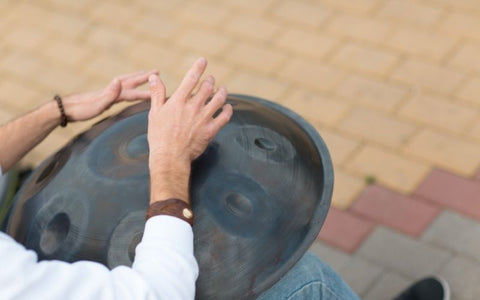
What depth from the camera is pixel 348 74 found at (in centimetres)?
451

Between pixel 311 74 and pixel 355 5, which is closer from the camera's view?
pixel 311 74

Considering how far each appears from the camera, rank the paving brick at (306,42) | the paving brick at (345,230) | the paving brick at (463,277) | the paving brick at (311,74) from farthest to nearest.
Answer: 1. the paving brick at (306,42)
2. the paving brick at (311,74)
3. the paving brick at (345,230)
4. the paving brick at (463,277)

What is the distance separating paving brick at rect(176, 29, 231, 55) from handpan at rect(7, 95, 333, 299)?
8.55ft

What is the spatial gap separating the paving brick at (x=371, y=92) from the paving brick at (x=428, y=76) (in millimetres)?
88

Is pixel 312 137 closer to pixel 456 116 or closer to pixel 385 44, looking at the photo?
pixel 456 116

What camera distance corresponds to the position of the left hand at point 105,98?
2.56m

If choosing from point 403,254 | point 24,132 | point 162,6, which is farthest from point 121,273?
point 162,6

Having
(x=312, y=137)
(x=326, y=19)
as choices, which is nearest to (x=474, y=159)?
(x=326, y=19)

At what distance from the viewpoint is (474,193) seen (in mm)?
3734

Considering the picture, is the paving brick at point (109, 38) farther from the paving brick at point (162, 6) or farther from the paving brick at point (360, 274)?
the paving brick at point (360, 274)

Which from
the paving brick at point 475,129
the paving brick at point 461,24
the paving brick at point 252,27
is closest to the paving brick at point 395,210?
the paving brick at point 475,129

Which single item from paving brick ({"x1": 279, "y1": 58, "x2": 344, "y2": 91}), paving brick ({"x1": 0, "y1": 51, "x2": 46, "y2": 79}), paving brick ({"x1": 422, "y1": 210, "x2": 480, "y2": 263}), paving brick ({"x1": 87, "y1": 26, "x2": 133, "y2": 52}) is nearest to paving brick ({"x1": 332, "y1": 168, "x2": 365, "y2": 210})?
paving brick ({"x1": 422, "y1": 210, "x2": 480, "y2": 263})

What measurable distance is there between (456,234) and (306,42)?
5.51 ft

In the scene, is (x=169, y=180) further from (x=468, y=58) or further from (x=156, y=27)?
(x=156, y=27)
